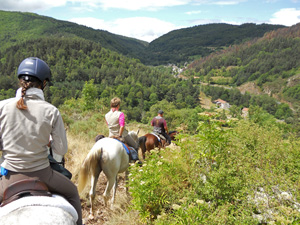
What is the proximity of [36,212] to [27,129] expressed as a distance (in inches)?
30.2

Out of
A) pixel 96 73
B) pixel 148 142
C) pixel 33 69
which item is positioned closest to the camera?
pixel 33 69

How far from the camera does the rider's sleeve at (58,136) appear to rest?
84.4 inches

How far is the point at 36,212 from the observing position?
1.83 meters

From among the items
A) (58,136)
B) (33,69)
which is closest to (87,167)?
(58,136)

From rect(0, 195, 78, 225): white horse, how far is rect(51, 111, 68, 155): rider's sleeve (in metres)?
0.51

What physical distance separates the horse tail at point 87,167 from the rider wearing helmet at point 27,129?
2.21 metres

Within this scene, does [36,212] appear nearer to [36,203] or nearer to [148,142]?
[36,203]

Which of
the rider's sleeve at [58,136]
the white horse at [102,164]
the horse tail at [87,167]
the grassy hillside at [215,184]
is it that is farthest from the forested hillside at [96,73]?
the rider's sleeve at [58,136]

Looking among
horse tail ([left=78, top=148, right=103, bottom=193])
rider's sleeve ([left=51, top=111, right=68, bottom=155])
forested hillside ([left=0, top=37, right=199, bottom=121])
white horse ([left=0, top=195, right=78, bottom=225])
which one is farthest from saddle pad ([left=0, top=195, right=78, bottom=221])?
forested hillside ([left=0, top=37, right=199, bottom=121])

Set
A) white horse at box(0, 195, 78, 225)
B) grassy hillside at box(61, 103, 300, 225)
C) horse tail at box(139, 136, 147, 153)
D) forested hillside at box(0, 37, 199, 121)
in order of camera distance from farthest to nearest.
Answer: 1. forested hillside at box(0, 37, 199, 121)
2. horse tail at box(139, 136, 147, 153)
3. grassy hillside at box(61, 103, 300, 225)
4. white horse at box(0, 195, 78, 225)

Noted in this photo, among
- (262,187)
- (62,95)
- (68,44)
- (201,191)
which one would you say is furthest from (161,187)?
(68,44)

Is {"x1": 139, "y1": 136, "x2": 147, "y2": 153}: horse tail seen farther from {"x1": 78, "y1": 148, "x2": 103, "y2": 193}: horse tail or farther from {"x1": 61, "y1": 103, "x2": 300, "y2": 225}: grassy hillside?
{"x1": 78, "y1": 148, "x2": 103, "y2": 193}: horse tail

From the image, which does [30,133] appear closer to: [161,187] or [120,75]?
[161,187]

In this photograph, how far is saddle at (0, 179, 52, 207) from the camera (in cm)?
193
